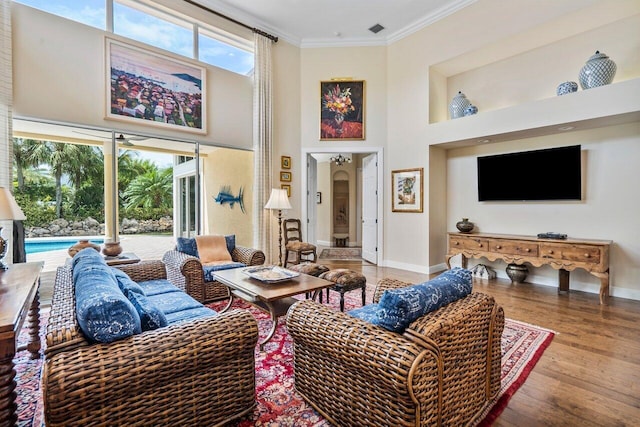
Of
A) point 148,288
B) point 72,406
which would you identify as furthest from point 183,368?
point 148,288

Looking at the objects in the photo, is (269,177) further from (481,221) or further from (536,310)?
(536,310)

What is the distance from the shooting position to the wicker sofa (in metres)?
1.11

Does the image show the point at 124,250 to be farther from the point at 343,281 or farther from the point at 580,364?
the point at 580,364

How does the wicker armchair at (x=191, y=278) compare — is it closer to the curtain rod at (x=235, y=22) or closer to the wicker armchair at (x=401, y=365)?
the wicker armchair at (x=401, y=365)

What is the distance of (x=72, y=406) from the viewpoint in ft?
3.57

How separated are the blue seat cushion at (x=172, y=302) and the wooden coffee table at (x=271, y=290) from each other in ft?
1.39

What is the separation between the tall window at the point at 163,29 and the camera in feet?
12.3

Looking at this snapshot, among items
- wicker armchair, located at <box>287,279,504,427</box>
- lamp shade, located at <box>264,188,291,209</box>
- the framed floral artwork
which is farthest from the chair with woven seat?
wicker armchair, located at <box>287,279,504,427</box>

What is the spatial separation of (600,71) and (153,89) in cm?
577

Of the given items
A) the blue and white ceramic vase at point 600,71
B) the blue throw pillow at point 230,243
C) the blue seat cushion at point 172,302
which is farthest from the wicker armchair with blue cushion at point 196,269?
the blue and white ceramic vase at point 600,71

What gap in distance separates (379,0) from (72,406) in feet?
18.9

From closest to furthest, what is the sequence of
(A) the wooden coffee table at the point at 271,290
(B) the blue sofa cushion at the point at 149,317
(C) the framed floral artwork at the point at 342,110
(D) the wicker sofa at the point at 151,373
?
(D) the wicker sofa at the point at 151,373, (B) the blue sofa cushion at the point at 149,317, (A) the wooden coffee table at the point at 271,290, (C) the framed floral artwork at the point at 342,110

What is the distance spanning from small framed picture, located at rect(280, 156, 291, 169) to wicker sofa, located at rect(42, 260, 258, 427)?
14.2 ft

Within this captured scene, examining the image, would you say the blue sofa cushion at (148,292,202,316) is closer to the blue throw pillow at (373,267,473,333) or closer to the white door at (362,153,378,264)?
the blue throw pillow at (373,267,473,333)
